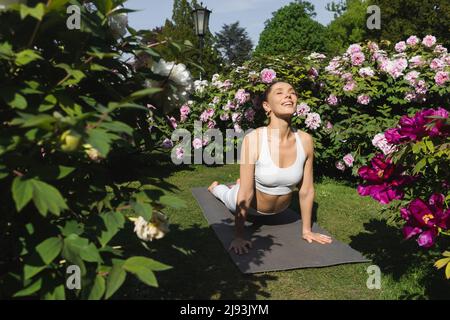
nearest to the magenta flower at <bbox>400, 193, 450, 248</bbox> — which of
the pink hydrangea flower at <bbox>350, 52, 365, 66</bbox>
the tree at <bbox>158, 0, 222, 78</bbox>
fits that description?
the pink hydrangea flower at <bbox>350, 52, 365, 66</bbox>

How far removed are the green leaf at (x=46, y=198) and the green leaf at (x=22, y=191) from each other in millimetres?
21

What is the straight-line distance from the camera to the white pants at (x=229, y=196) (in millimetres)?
4434

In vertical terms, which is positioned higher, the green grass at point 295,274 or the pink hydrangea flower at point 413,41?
the pink hydrangea flower at point 413,41

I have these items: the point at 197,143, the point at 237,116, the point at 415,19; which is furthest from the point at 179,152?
the point at 415,19

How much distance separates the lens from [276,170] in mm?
3963

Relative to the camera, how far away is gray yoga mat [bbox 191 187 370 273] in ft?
11.4

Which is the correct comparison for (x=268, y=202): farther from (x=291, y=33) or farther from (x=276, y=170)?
(x=291, y=33)

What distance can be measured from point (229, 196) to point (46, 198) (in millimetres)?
3490

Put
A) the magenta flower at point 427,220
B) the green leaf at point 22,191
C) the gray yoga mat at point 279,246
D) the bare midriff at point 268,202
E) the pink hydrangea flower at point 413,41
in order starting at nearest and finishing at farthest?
the green leaf at point 22,191 < the magenta flower at point 427,220 < the gray yoga mat at point 279,246 < the bare midriff at point 268,202 < the pink hydrangea flower at point 413,41

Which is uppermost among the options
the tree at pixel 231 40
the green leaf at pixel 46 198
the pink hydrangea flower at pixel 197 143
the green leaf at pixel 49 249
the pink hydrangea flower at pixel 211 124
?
the tree at pixel 231 40

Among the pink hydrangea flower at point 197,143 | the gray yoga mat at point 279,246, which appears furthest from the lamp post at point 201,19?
the gray yoga mat at point 279,246

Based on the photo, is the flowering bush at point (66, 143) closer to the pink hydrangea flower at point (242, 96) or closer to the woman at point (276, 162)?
the woman at point (276, 162)
